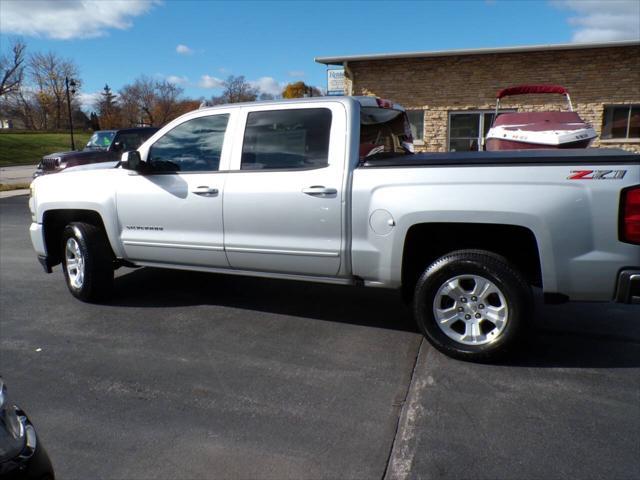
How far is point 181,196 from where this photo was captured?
4.61 m

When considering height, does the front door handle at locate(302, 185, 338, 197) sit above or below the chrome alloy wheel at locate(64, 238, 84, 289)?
above

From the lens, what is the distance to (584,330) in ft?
14.3

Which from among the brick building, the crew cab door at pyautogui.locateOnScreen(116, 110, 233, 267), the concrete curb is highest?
the brick building

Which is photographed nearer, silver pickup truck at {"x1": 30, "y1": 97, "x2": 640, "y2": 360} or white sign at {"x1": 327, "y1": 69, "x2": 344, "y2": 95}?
silver pickup truck at {"x1": 30, "y1": 97, "x2": 640, "y2": 360}

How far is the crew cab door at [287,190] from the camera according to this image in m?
4.03

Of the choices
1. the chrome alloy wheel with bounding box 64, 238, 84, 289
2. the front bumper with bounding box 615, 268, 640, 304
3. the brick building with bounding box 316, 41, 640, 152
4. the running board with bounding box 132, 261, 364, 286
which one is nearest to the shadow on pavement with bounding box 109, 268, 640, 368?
the chrome alloy wheel with bounding box 64, 238, 84, 289

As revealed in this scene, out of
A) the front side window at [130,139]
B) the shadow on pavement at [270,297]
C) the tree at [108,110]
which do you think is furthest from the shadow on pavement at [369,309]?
the tree at [108,110]

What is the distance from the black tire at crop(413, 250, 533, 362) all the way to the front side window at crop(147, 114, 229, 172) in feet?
6.90

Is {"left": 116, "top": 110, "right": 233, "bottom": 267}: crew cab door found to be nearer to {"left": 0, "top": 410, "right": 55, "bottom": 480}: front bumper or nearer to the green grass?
{"left": 0, "top": 410, "right": 55, "bottom": 480}: front bumper

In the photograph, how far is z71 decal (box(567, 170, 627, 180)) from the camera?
3.19m

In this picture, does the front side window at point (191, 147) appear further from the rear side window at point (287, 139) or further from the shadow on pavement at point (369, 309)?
the shadow on pavement at point (369, 309)

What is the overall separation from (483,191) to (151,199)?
2.89m

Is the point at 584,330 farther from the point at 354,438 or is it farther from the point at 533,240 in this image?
the point at 354,438

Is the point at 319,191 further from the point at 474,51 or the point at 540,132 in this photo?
the point at 474,51
